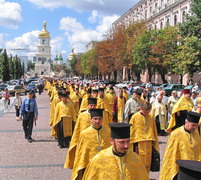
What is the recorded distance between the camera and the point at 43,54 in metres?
160

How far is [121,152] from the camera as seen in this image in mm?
3674

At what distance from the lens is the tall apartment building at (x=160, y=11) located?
51250mm

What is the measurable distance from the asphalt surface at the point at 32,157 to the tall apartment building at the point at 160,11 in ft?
122

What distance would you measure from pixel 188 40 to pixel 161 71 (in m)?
15.3

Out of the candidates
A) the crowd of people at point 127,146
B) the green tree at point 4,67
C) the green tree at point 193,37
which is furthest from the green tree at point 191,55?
the green tree at point 4,67

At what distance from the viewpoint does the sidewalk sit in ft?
24.3

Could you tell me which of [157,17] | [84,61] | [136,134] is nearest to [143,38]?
[157,17]

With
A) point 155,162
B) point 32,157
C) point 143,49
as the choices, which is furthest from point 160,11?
point 155,162

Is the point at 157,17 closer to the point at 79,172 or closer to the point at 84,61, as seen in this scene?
the point at 84,61

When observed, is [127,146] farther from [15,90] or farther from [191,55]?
[15,90]

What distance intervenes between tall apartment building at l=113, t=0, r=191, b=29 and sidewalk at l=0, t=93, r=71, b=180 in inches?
1472

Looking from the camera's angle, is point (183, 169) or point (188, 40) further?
point (188, 40)

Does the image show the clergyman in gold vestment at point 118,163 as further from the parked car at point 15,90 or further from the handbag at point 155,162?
the parked car at point 15,90

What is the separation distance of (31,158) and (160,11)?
5438 centimetres
